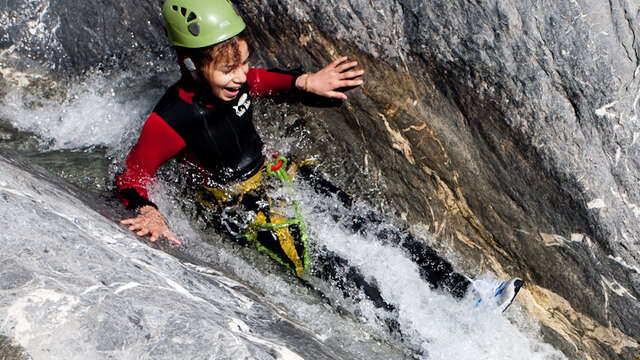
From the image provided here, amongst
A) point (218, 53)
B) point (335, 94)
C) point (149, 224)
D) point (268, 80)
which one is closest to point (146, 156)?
point (149, 224)

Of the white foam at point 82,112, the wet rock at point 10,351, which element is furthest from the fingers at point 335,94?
the wet rock at point 10,351

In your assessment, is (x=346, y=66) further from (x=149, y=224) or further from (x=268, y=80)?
(x=149, y=224)

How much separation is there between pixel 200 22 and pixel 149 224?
1.02m

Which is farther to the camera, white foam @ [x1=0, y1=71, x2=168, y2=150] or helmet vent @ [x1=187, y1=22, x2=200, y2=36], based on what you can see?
white foam @ [x1=0, y1=71, x2=168, y2=150]

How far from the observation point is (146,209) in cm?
270

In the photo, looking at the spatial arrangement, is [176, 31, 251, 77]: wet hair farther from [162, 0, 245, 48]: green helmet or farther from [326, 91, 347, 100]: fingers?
[326, 91, 347, 100]: fingers

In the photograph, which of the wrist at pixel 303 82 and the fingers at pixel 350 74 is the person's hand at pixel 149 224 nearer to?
the wrist at pixel 303 82

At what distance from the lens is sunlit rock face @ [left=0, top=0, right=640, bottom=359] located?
2209 mm

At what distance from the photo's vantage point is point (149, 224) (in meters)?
2.60

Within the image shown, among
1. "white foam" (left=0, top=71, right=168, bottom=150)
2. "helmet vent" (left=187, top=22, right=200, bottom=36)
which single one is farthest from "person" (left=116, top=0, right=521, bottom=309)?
"white foam" (left=0, top=71, right=168, bottom=150)

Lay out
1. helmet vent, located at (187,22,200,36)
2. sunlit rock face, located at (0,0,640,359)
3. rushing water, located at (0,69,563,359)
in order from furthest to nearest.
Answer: helmet vent, located at (187,22,200,36) < sunlit rock face, located at (0,0,640,359) < rushing water, located at (0,69,563,359)

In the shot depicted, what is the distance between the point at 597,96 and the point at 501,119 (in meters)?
0.43

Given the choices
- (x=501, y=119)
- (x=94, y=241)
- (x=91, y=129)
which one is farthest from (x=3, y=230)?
(x=501, y=119)

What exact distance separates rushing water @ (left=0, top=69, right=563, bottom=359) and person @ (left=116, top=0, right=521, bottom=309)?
0.30 ft
